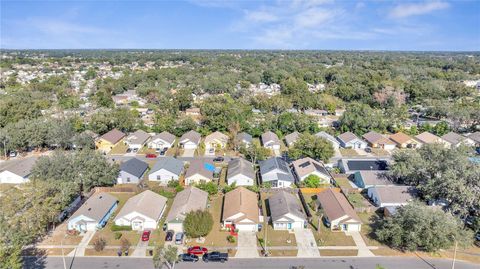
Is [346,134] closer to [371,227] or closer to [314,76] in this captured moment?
[371,227]

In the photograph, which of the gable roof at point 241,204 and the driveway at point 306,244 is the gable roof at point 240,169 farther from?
the driveway at point 306,244

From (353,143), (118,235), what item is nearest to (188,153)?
(118,235)

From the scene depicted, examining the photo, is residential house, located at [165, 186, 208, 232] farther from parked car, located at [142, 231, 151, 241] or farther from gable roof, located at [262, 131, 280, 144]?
gable roof, located at [262, 131, 280, 144]

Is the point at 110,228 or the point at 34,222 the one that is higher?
the point at 34,222

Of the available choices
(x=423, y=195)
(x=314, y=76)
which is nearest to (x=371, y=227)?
(x=423, y=195)

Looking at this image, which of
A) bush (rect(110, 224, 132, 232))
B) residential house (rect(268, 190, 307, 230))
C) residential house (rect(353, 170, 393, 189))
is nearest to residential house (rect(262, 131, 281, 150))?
residential house (rect(353, 170, 393, 189))

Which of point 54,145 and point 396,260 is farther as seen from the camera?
point 54,145

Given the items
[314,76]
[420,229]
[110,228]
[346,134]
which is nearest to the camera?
[420,229]
